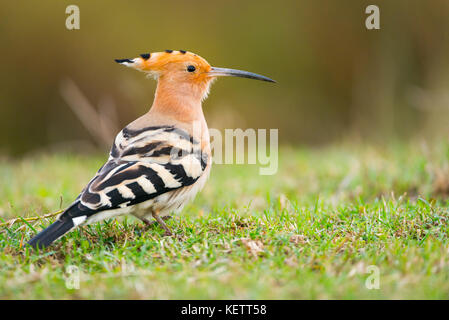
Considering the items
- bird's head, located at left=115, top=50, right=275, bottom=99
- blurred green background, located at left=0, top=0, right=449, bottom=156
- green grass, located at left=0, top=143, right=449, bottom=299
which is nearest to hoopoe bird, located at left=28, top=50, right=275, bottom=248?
bird's head, located at left=115, top=50, right=275, bottom=99

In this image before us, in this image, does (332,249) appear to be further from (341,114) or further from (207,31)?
(207,31)

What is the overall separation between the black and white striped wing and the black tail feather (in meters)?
0.08

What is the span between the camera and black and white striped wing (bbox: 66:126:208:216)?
2867 mm

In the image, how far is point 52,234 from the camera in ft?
8.88

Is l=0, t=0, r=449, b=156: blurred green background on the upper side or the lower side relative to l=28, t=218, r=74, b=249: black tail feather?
upper

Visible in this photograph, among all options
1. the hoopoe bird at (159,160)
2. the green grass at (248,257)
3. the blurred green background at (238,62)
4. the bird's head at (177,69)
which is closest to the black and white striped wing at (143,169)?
the hoopoe bird at (159,160)

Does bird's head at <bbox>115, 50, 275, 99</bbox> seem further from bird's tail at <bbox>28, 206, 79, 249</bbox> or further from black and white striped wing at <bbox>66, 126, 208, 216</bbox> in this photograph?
bird's tail at <bbox>28, 206, 79, 249</bbox>

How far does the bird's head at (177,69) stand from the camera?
3.83 metres

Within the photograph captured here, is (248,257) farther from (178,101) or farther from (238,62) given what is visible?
(238,62)

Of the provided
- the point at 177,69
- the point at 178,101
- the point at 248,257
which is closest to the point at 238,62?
the point at 177,69

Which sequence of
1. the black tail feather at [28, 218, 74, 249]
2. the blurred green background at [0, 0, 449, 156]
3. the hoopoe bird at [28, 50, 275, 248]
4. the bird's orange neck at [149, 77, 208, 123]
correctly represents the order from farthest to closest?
the blurred green background at [0, 0, 449, 156] < the bird's orange neck at [149, 77, 208, 123] < the hoopoe bird at [28, 50, 275, 248] < the black tail feather at [28, 218, 74, 249]

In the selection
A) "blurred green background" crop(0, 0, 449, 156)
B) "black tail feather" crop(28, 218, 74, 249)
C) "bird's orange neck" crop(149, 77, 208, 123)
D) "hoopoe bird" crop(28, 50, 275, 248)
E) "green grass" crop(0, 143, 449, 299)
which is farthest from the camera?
"blurred green background" crop(0, 0, 449, 156)
